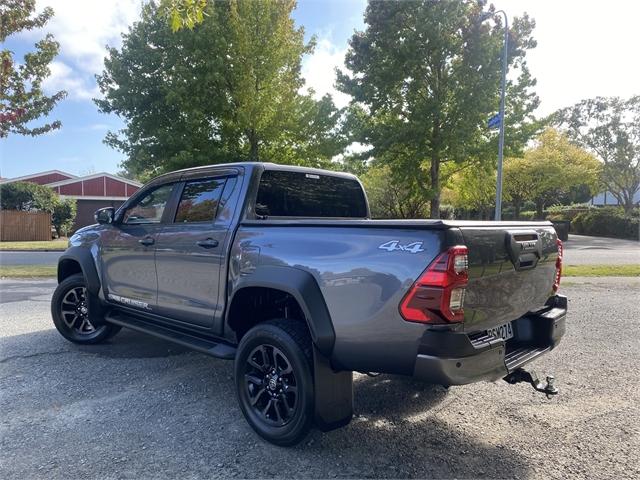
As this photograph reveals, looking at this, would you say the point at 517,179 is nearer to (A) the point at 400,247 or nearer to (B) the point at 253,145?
(B) the point at 253,145

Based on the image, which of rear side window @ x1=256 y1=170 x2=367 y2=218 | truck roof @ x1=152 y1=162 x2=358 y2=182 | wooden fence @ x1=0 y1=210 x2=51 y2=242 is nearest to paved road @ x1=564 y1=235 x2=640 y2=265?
rear side window @ x1=256 y1=170 x2=367 y2=218

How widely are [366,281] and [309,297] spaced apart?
43 centimetres

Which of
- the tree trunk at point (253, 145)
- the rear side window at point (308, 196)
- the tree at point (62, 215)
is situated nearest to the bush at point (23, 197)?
the tree at point (62, 215)

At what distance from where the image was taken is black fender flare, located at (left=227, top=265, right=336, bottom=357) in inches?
113

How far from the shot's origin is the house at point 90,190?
3488 cm

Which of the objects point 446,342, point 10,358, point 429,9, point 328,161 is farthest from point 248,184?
point 429,9

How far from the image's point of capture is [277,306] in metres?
3.61

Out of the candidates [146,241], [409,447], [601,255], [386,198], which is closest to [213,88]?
[146,241]

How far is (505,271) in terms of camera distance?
2883mm

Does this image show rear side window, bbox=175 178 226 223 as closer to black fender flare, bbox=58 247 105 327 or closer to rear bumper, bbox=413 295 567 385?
black fender flare, bbox=58 247 105 327

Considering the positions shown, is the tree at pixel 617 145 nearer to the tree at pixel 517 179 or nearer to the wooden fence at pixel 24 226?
the tree at pixel 517 179

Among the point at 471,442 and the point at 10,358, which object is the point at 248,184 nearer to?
the point at 471,442

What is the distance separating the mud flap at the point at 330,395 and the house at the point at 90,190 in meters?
35.8

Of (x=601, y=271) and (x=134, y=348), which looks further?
(x=601, y=271)
